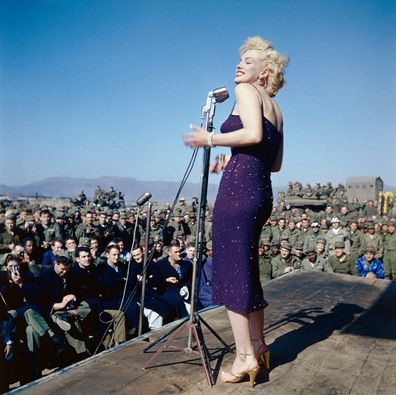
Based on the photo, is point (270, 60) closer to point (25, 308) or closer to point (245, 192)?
point (245, 192)

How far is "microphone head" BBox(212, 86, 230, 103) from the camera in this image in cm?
230

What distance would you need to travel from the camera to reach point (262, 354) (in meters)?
2.18

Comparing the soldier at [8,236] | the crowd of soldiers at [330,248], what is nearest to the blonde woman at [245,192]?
the crowd of soldiers at [330,248]

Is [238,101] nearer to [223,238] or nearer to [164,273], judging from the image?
[223,238]

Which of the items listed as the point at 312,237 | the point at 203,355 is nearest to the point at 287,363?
the point at 203,355

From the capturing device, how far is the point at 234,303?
6.44 ft

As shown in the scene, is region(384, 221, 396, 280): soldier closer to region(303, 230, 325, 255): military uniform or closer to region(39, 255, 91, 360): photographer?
region(303, 230, 325, 255): military uniform

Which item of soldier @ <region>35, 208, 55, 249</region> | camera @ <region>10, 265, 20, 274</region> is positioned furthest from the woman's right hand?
soldier @ <region>35, 208, 55, 249</region>

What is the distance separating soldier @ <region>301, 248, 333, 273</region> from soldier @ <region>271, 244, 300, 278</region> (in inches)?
7.8

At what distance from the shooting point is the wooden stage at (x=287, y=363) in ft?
6.50

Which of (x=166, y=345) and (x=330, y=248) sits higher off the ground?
(x=166, y=345)

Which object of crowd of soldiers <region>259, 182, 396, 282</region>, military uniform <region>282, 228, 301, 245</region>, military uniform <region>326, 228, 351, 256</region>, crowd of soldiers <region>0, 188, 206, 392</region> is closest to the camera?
crowd of soldiers <region>0, 188, 206, 392</region>

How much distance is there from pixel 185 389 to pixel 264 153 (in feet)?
4.15

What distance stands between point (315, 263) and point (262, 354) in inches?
230
